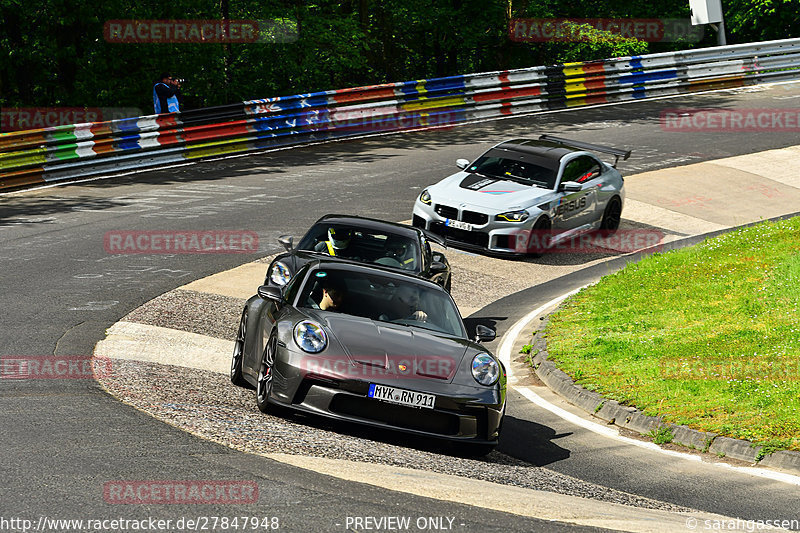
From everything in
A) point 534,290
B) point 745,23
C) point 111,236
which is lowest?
point 534,290

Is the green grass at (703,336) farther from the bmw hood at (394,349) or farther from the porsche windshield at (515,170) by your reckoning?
the bmw hood at (394,349)

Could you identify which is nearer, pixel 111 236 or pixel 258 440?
pixel 258 440

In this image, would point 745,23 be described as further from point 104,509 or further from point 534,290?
point 104,509

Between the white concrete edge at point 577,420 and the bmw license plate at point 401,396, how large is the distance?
9.05ft

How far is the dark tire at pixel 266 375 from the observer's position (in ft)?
28.1

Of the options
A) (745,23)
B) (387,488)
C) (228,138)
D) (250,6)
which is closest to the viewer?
(387,488)

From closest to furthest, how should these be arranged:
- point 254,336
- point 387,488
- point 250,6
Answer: point 387,488
point 254,336
point 250,6

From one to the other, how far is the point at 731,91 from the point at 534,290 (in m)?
19.5

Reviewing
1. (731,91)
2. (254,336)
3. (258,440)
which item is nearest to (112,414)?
(258,440)

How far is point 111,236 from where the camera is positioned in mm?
16797

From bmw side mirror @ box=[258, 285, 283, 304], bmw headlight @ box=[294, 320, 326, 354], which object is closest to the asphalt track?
bmw headlight @ box=[294, 320, 326, 354]

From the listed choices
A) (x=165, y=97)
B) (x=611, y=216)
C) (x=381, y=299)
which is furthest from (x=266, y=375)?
(x=165, y=97)

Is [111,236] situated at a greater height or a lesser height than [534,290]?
greater

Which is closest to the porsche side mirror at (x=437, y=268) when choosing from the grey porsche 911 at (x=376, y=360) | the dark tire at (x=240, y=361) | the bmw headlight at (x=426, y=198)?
the grey porsche 911 at (x=376, y=360)
